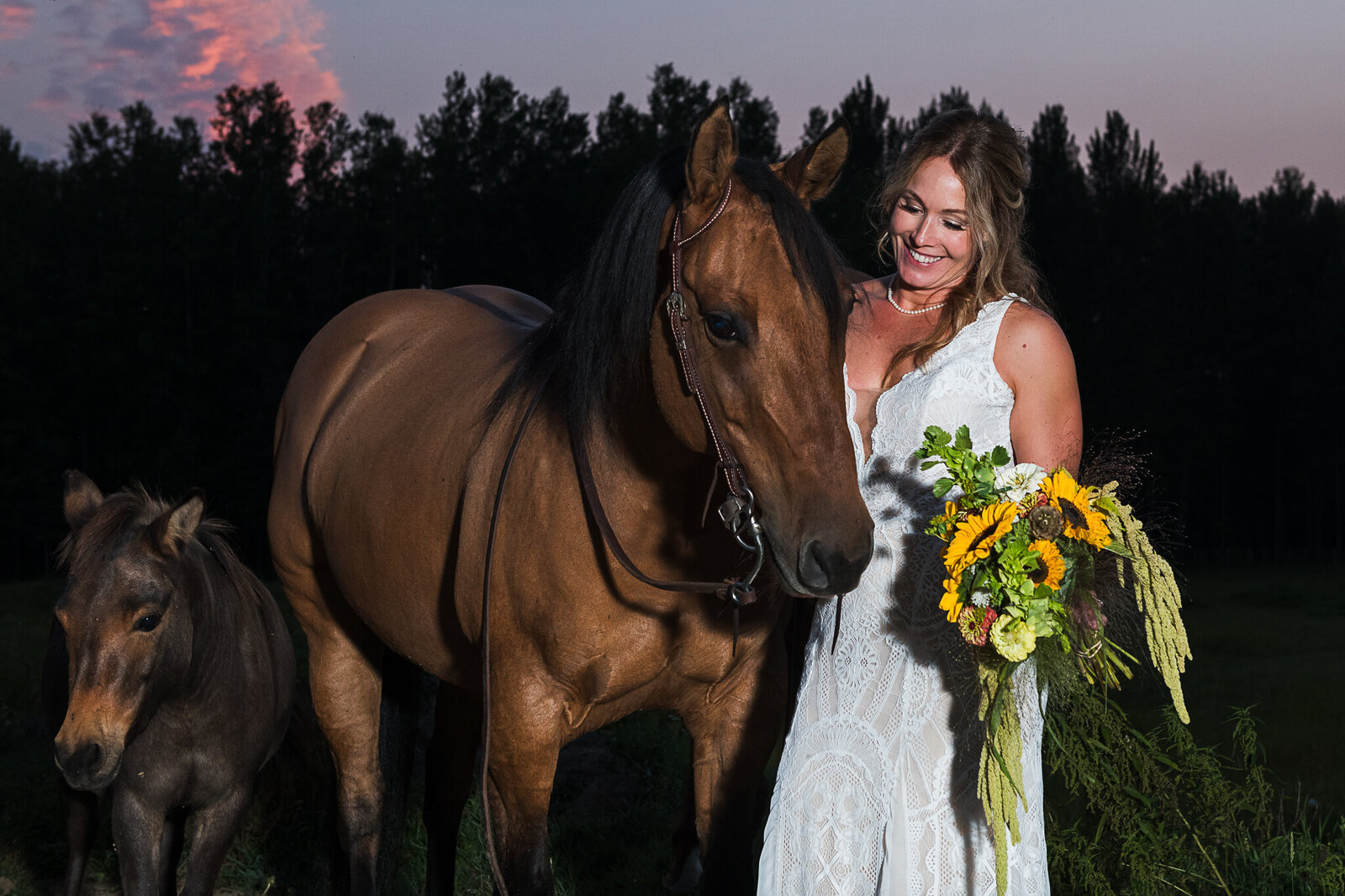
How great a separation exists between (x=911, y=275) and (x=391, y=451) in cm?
177

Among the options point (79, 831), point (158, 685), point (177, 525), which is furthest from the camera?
point (79, 831)

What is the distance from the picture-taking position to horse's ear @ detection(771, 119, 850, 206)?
7.86ft

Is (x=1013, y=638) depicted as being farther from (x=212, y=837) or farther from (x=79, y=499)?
(x=79, y=499)

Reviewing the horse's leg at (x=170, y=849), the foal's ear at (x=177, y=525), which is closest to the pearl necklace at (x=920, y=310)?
the foal's ear at (x=177, y=525)

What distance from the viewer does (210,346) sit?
31.5 m

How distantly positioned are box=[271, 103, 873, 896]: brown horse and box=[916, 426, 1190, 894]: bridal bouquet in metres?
0.27

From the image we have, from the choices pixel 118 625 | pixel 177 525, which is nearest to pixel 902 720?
pixel 118 625

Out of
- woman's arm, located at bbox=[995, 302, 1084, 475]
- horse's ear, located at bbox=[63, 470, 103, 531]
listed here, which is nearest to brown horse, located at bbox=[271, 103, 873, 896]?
woman's arm, located at bbox=[995, 302, 1084, 475]

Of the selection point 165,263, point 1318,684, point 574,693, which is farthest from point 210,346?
point 574,693

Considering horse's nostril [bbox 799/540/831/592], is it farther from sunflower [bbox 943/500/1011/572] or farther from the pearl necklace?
the pearl necklace

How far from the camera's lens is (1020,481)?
Answer: 209 cm

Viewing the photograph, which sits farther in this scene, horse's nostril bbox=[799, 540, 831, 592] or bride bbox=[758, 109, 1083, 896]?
bride bbox=[758, 109, 1083, 896]

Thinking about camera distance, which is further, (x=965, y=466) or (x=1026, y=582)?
(x=965, y=466)

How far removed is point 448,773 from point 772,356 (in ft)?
8.92
